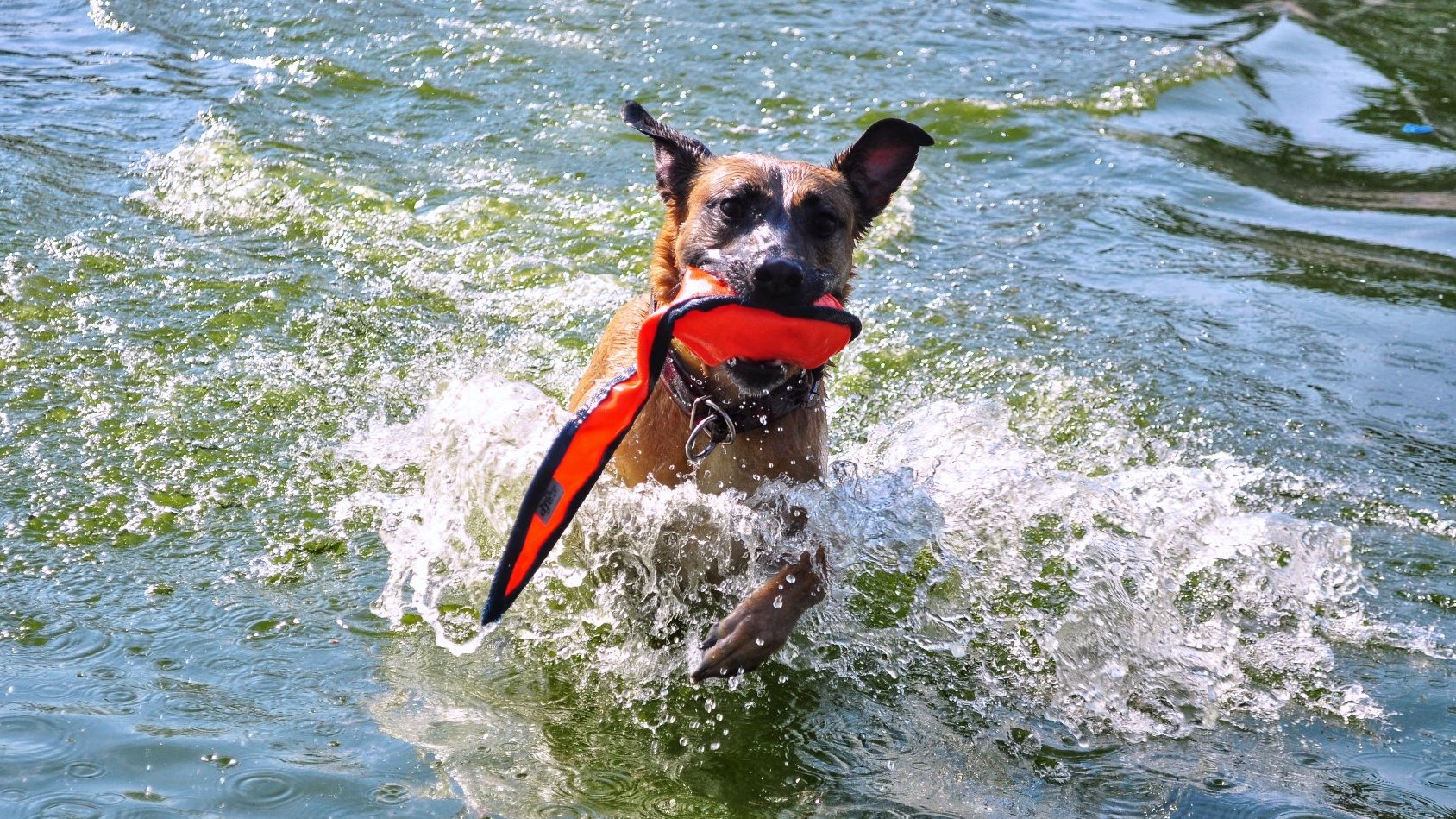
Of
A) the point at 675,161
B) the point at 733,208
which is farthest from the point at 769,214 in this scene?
the point at 675,161

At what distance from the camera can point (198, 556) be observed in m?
5.31

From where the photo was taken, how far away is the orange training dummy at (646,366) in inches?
173

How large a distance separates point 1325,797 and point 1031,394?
12.0ft

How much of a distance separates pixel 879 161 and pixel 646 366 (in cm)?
192

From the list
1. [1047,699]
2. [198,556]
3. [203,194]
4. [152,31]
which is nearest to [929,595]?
[1047,699]

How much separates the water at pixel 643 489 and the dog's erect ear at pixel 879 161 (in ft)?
3.90

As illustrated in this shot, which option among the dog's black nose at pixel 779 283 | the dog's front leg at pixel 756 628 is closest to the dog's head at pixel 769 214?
the dog's black nose at pixel 779 283

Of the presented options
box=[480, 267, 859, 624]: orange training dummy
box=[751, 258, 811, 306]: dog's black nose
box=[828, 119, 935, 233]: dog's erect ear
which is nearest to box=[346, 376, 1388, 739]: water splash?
box=[480, 267, 859, 624]: orange training dummy

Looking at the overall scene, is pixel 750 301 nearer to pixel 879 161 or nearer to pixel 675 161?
pixel 675 161

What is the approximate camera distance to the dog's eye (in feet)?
17.7

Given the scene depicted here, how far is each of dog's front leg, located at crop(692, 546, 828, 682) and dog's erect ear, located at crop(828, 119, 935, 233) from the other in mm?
1883

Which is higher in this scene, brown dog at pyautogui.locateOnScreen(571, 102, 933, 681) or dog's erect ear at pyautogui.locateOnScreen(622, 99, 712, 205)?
dog's erect ear at pyautogui.locateOnScreen(622, 99, 712, 205)

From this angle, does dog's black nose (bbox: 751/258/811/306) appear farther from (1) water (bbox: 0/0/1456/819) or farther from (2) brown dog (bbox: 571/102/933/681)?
(1) water (bbox: 0/0/1456/819)

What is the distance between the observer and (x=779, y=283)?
4781mm
